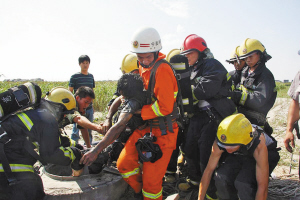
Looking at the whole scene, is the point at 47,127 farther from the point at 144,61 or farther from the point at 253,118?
the point at 253,118

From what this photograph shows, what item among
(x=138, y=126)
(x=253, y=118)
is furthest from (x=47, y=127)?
(x=253, y=118)

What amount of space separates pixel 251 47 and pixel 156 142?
2420 mm

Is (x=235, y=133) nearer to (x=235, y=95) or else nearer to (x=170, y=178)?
(x=235, y=95)

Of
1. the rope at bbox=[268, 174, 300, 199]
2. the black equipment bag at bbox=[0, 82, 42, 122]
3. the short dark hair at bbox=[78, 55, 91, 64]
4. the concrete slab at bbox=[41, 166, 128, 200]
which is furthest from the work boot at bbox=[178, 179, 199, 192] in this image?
the short dark hair at bbox=[78, 55, 91, 64]

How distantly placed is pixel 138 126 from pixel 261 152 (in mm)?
1667

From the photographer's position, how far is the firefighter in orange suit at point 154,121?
300cm

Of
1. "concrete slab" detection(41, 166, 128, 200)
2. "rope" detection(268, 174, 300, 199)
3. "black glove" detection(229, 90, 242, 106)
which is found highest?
"black glove" detection(229, 90, 242, 106)

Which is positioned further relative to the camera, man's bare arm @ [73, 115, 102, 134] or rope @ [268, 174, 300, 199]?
rope @ [268, 174, 300, 199]

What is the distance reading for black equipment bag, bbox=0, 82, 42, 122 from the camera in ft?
8.48

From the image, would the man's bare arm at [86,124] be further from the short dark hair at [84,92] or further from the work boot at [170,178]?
the work boot at [170,178]

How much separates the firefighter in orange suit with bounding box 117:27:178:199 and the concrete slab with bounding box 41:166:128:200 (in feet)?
1.05

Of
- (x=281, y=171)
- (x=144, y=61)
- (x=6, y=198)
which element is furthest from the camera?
(x=281, y=171)

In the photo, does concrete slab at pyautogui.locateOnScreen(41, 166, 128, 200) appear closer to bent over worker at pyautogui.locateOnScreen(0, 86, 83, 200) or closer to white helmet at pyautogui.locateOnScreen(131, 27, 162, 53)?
bent over worker at pyautogui.locateOnScreen(0, 86, 83, 200)

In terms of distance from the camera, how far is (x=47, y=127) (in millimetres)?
2744
